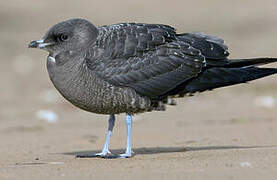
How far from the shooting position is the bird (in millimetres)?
9211

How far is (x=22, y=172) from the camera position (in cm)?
792

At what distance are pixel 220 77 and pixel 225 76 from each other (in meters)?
0.07

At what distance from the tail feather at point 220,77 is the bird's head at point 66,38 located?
140 cm

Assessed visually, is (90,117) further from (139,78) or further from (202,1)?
(202,1)

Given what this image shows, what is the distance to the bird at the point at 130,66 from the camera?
363 inches

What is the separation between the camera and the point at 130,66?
31.0 ft

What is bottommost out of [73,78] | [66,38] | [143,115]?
[143,115]

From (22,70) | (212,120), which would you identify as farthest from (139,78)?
(22,70)

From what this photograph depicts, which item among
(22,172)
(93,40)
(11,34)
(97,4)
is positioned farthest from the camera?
(97,4)

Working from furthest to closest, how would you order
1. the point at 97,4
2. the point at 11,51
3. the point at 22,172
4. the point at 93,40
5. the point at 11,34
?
the point at 97,4 → the point at 11,34 → the point at 11,51 → the point at 93,40 → the point at 22,172

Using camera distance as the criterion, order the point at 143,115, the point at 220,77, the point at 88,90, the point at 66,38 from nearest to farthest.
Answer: the point at 88,90
the point at 66,38
the point at 220,77
the point at 143,115

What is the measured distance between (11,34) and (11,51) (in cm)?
143

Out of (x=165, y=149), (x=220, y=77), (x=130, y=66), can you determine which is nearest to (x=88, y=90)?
(x=130, y=66)

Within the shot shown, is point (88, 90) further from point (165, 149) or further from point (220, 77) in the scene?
point (220, 77)
